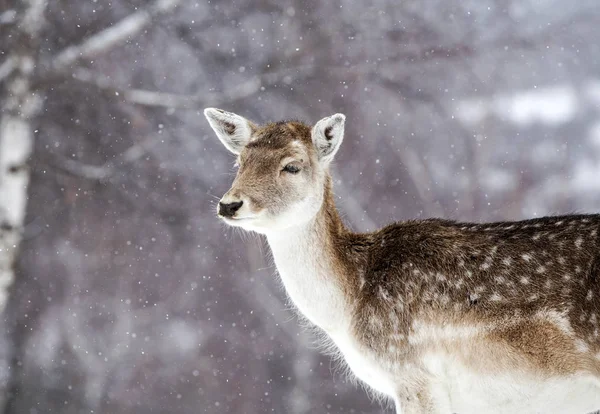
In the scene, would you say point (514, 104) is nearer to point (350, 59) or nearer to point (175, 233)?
point (350, 59)

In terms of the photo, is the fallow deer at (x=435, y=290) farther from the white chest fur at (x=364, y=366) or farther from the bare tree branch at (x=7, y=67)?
the bare tree branch at (x=7, y=67)

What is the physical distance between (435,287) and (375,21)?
9.01 metres

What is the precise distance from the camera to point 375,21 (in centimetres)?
1360

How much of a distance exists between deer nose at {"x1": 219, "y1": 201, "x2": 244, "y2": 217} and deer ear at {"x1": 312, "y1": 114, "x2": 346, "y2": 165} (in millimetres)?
809

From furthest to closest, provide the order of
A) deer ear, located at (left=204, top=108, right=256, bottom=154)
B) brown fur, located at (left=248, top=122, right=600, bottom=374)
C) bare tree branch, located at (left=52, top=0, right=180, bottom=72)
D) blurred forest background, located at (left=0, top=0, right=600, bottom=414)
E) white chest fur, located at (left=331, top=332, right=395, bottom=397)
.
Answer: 1. blurred forest background, located at (left=0, top=0, right=600, bottom=414)
2. bare tree branch, located at (left=52, top=0, right=180, bottom=72)
3. deer ear, located at (left=204, top=108, right=256, bottom=154)
4. white chest fur, located at (left=331, top=332, right=395, bottom=397)
5. brown fur, located at (left=248, top=122, right=600, bottom=374)

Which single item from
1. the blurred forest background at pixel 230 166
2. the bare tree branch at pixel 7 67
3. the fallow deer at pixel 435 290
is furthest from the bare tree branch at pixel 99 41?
the fallow deer at pixel 435 290

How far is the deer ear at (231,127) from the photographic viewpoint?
19.0ft

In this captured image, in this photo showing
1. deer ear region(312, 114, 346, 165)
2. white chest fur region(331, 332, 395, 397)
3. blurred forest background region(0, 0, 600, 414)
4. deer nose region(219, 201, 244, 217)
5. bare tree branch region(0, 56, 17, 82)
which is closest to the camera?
deer nose region(219, 201, 244, 217)

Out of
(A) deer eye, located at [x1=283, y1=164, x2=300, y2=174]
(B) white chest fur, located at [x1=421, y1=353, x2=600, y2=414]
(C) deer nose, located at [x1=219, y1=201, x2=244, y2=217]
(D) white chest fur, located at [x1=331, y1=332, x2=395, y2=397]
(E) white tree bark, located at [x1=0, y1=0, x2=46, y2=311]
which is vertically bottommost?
(E) white tree bark, located at [x1=0, y1=0, x2=46, y2=311]

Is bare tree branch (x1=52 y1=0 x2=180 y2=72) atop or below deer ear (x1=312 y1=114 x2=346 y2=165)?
below

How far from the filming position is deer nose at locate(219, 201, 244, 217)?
503 cm

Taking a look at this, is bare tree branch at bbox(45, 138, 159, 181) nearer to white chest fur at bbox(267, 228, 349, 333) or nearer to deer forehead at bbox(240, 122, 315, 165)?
deer forehead at bbox(240, 122, 315, 165)

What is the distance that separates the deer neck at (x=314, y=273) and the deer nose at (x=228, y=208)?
472mm

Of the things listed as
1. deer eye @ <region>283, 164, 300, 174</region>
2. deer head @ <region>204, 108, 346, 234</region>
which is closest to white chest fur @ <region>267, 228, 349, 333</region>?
deer head @ <region>204, 108, 346, 234</region>
